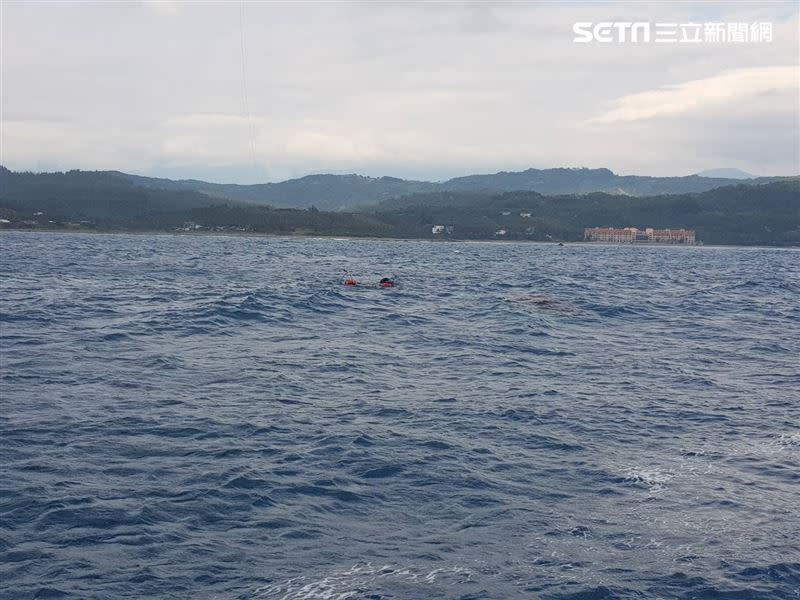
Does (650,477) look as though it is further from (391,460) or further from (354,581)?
(354,581)

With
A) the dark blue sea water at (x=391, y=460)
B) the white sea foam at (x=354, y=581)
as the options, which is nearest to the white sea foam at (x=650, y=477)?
the dark blue sea water at (x=391, y=460)

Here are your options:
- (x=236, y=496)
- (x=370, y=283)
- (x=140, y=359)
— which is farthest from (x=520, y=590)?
(x=370, y=283)

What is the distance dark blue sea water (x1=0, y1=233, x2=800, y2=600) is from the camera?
1459cm

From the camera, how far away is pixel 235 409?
81.3 ft

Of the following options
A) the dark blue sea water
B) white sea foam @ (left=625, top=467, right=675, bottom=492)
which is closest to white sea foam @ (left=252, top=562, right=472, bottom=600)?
the dark blue sea water

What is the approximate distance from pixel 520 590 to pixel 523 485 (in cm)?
514

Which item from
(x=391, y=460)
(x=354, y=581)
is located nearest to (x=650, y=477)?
(x=391, y=460)

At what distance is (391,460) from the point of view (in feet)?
67.4

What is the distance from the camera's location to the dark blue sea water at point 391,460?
1459 cm

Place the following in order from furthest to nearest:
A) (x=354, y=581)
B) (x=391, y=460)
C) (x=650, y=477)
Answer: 1. (x=391, y=460)
2. (x=650, y=477)
3. (x=354, y=581)

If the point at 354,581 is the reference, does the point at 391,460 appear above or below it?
above

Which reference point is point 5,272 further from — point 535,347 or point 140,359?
point 535,347

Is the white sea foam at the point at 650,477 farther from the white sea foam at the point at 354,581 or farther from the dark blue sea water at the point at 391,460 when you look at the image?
the white sea foam at the point at 354,581

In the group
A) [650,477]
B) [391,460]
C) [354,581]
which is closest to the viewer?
[354,581]
